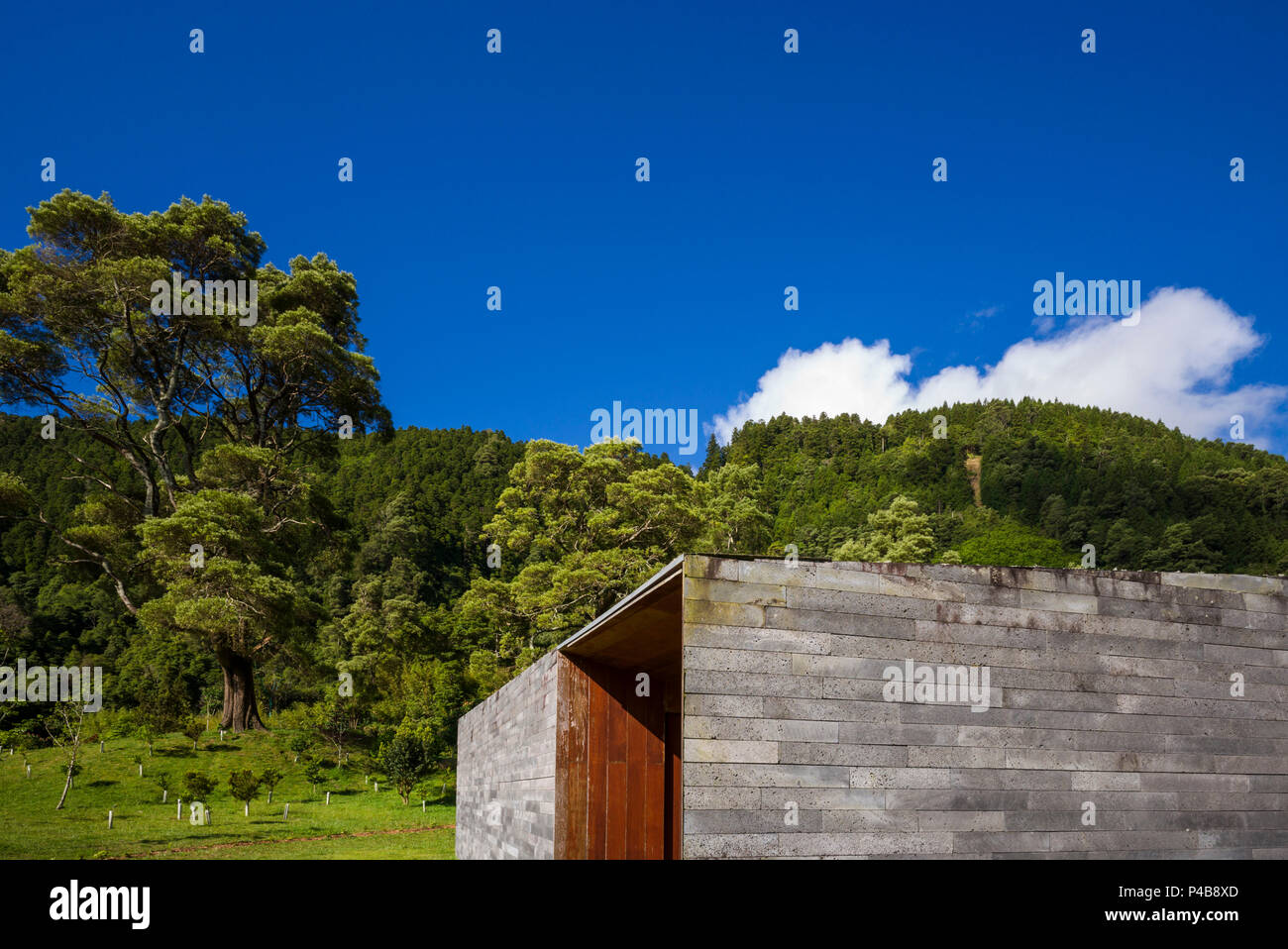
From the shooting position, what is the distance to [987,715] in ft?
16.5

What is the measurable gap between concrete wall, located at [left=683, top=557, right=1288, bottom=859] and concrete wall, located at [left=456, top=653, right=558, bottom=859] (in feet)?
10.7

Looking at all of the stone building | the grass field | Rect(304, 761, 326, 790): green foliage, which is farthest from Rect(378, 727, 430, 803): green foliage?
the stone building

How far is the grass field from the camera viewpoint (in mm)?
16391

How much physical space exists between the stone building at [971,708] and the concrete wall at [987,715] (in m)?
0.01

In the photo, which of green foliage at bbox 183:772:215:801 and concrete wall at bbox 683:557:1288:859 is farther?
green foliage at bbox 183:772:215:801

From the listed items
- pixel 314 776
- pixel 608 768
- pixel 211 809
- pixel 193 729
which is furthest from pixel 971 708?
pixel 193 729

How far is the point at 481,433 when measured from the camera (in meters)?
62.3

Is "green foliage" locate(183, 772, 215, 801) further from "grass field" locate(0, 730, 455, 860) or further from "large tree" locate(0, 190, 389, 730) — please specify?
"large tree" locate(0, 190, 389, 730)

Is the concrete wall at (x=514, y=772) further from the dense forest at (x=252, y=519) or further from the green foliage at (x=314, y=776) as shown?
the green foliage at (x=314, y=776)

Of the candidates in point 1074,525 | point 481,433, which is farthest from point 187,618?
point 1074,525

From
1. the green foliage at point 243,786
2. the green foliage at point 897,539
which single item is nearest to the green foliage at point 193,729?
the green foliage at point 243,786

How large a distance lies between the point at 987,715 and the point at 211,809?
22.6m

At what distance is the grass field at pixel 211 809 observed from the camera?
53.8ft
